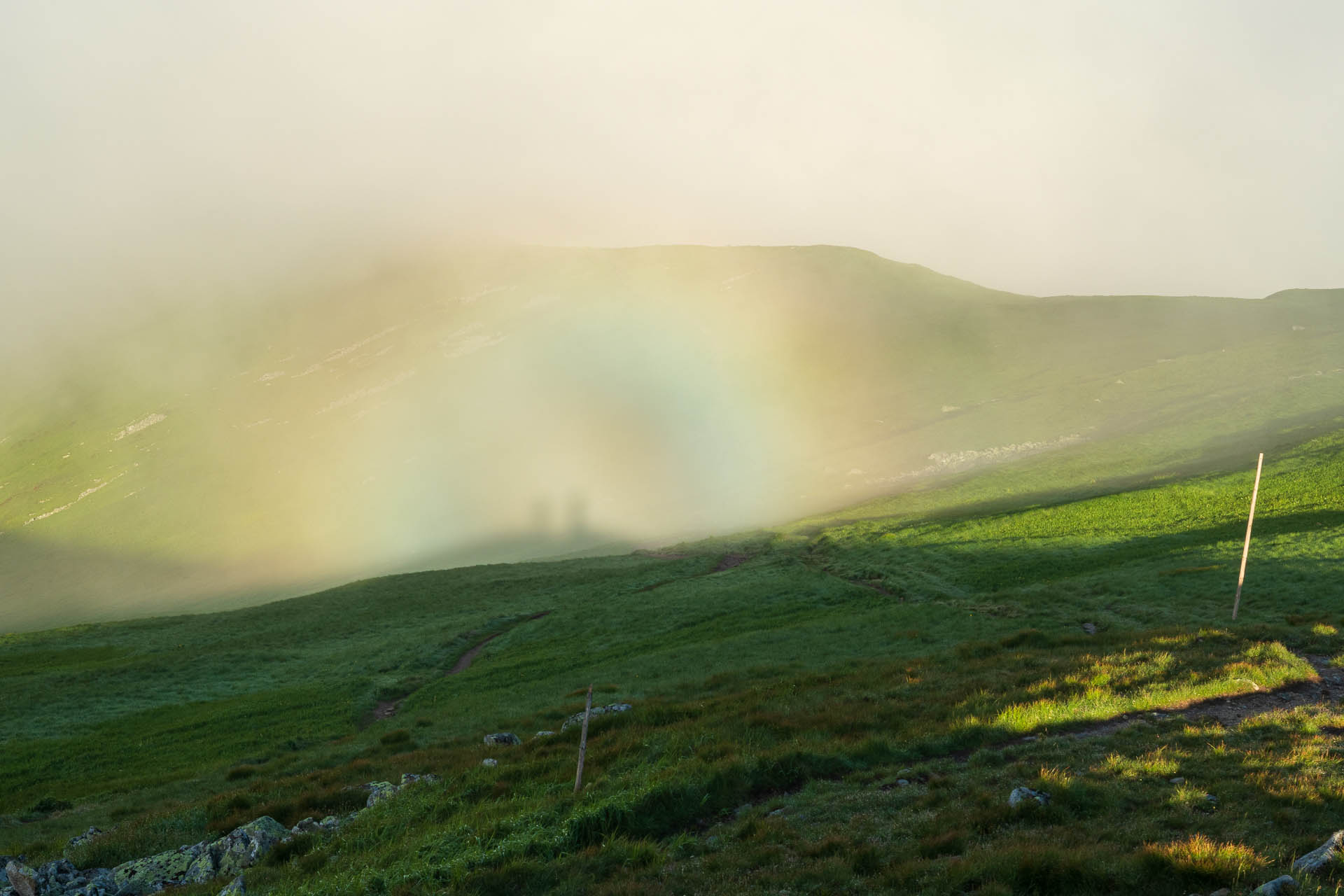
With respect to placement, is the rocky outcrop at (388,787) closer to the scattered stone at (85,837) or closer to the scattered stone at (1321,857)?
the scattered stone at (85,837)

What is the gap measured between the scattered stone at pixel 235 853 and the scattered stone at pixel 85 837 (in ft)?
17.2

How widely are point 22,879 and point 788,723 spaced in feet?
59.3

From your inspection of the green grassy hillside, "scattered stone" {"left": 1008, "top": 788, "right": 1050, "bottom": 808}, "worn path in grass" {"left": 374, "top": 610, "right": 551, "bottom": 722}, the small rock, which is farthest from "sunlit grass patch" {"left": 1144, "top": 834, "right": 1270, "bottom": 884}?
the green grassy hillside

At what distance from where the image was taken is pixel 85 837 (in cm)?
1870

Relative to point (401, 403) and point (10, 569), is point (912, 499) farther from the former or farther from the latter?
point (10, 569)

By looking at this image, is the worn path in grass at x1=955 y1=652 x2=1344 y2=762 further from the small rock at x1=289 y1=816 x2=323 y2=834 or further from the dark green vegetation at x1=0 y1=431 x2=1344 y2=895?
the small rock at x1=289 y1=816 x2=323 y2=834

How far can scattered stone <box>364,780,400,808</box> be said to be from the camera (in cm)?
1772

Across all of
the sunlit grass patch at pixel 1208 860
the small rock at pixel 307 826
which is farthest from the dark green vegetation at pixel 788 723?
the small rock at pixel 307 826

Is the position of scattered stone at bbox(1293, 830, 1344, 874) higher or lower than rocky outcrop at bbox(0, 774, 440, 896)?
higher

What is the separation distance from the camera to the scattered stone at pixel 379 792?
1772 cm

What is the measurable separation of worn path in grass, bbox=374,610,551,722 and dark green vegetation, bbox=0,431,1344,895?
809 millimetres

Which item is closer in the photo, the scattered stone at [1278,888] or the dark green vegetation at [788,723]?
the scattered stone at [1278,888]

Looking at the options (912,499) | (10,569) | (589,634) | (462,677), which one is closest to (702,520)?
(912,499)

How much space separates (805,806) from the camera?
1406cm
